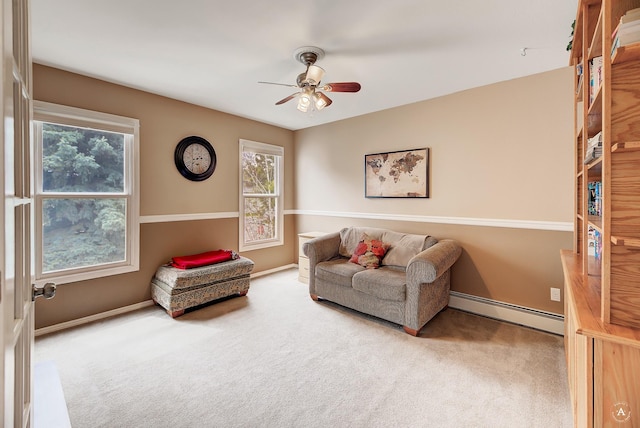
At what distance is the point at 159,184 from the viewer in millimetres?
3482

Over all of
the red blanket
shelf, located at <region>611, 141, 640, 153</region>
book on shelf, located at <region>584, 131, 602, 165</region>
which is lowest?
the red blanket

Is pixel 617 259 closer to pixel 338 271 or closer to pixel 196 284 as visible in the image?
pixel 338 271

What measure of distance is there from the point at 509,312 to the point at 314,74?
2.98 meters

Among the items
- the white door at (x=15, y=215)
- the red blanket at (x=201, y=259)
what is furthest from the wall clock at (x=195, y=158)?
the white door at (x=15, y=215)

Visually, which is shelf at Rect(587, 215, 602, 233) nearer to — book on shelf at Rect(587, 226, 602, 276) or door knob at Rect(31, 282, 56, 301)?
book on shelf at Rect(587, 226, 602, 276)

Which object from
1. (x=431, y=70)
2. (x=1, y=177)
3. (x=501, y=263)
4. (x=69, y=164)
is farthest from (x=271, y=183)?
(x=1, y=177)

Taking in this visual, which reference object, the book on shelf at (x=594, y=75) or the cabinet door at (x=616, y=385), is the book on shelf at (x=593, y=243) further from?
the cabinet door at (x=616, y=385)

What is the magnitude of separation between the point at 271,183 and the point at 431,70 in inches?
116

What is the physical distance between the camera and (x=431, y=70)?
9.05 feet

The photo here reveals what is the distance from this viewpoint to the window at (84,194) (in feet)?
8.95

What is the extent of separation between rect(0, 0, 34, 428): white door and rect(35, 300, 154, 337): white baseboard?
2372mm

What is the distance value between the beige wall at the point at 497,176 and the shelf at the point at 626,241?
204 cm

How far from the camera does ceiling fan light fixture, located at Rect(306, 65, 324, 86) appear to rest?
7.54 ft

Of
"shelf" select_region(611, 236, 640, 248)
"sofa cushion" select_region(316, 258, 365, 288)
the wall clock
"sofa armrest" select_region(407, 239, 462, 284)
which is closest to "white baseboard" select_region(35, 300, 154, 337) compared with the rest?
the wall clock
